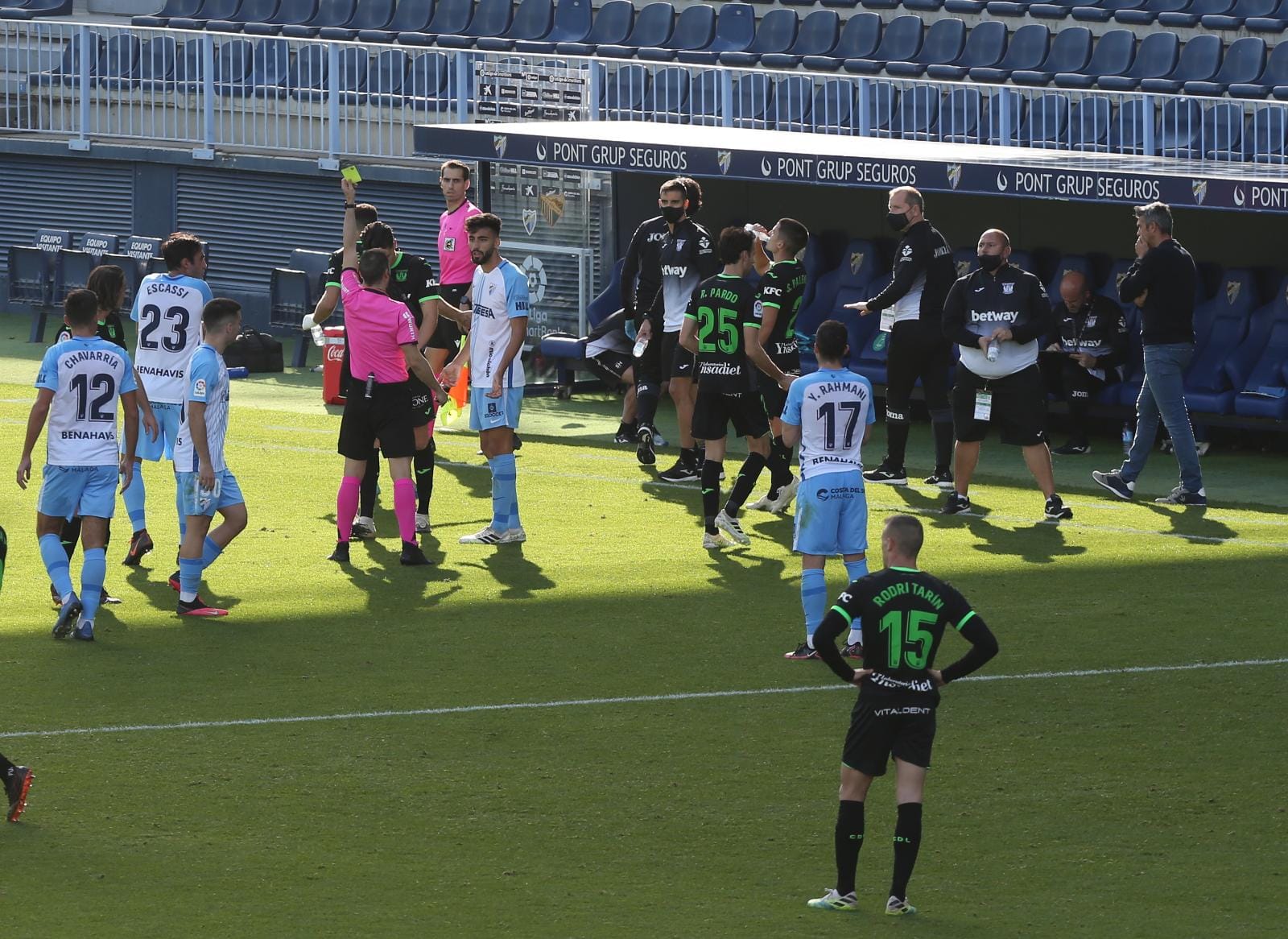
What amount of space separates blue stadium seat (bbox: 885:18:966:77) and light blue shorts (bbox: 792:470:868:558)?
52.3 feet

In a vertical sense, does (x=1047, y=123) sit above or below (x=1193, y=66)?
below

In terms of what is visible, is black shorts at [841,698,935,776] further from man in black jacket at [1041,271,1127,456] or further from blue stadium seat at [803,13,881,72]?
blue stadium seat at [803,13,881,72]

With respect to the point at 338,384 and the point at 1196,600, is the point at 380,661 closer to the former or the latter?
the point at 1196,600

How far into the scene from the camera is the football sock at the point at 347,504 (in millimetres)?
11758

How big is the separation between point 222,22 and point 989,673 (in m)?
22.6

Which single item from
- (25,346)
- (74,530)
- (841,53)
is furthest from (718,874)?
(841,53)

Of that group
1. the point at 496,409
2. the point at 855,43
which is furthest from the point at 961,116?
the point at 496,409

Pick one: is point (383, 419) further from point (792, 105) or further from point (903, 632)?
point (792, 105)

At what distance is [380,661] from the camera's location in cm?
985

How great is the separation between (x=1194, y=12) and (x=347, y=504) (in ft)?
52.3

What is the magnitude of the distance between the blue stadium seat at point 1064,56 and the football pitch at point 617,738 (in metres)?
11.1

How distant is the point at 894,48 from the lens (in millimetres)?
25234

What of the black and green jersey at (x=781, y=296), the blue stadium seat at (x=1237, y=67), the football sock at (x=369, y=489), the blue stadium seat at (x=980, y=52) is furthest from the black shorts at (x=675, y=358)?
the blue stadium seat at (x=980, y=52)

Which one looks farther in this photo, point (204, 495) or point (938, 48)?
point (938, 48)
